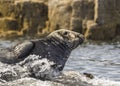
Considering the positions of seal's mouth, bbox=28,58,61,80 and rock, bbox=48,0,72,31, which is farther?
rock, bbox=48,0,72,31

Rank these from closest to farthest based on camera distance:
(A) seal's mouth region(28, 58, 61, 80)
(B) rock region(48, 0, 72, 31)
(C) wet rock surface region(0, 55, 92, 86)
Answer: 1. (C) wet rock surface region(0, 55, 92, 86)
2. (A) seal's mouth region(28, 58, 61, 80)
3. (B) rock region(48, 0, 72, 31)

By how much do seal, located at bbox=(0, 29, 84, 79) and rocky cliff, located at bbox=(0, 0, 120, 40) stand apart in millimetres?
18841

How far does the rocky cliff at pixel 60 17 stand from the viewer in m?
31.0

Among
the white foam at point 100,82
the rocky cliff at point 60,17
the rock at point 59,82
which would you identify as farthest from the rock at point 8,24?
the white foam at point 100,82

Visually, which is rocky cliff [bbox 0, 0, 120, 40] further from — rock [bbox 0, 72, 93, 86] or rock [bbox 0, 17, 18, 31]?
rock [bbox 0, 72, 93, 86]

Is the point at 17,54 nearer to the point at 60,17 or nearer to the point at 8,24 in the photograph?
the point at 60,17

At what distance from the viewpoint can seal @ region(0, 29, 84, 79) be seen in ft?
36.5

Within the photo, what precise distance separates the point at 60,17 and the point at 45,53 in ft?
73.4

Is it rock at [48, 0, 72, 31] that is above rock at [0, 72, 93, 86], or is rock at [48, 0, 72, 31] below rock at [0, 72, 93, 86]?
below

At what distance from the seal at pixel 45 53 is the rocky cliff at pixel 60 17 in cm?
1884

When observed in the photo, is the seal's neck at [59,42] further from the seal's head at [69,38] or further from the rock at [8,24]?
the rock at [8,24]

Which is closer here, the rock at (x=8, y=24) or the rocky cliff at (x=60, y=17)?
the rocky cliff at (x=60, y=17)

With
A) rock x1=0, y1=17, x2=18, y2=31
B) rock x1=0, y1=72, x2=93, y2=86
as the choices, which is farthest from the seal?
rock x1=0, y1=17, x2=18, y2=31

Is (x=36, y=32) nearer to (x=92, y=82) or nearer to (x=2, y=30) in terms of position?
(x=2, y=30)
